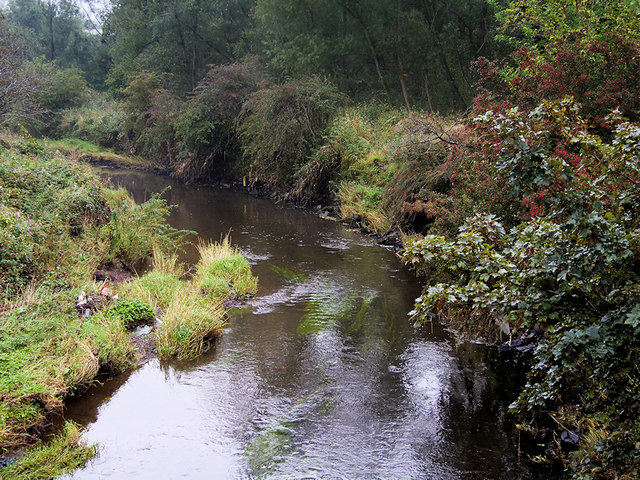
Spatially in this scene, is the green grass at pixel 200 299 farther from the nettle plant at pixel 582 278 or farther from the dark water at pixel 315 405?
the nettle plant at pixel 582 278

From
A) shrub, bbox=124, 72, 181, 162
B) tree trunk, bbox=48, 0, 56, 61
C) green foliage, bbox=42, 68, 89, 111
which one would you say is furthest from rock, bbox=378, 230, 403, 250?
tree trunk, bbox=48, 0, 56, 61

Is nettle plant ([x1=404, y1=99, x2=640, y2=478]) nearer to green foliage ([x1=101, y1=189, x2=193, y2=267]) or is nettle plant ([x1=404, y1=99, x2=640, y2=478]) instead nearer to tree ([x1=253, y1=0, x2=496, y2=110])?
green foliage ([x1=101, y1=189, x2=193, y2=267])

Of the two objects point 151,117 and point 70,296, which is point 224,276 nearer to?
point 70,296

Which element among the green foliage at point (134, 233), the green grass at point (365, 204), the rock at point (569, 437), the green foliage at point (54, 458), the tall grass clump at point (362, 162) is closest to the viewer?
the green foliage at point (54, 458)

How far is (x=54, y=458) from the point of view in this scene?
512cm

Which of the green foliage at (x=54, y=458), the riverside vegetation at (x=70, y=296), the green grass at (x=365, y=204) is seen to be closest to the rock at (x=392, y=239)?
the green grass at (x=365, y=204)

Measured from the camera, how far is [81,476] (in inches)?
195

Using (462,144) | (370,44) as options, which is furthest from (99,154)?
(462,144)

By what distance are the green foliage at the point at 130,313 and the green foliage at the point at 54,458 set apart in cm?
250

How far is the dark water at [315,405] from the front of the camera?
5.16 metres

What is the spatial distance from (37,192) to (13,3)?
6098 cm

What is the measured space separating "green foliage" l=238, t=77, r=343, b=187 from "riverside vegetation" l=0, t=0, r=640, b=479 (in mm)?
83

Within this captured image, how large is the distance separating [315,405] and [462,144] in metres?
6.89

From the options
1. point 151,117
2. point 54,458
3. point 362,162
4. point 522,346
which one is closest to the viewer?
point 54,458
